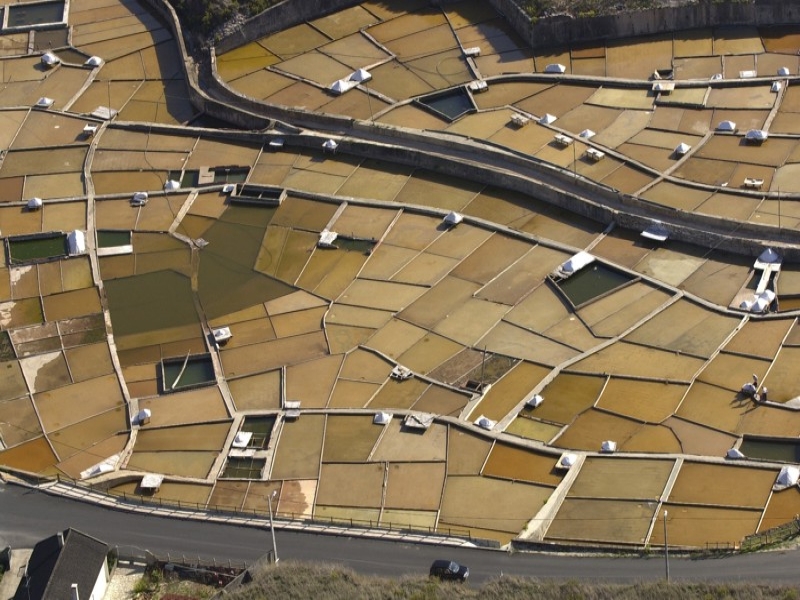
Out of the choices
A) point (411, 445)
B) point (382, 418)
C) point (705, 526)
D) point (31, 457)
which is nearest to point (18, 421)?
point (31, 457)

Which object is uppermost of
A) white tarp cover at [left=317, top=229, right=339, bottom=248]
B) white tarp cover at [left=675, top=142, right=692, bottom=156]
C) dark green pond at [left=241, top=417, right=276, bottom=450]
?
white tarp cover at [left=675, top=142, right=692, bottom=156]

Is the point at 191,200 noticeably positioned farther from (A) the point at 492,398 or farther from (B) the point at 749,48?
(B) the point at 749,48

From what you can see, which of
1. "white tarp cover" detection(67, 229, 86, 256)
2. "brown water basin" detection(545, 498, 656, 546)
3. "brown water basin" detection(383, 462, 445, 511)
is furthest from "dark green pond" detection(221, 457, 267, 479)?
"white tarp cover" detection(67, 229, 86, 256)

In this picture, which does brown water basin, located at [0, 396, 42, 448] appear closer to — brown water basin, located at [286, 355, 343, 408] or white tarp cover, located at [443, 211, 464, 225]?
brown water basin, located at [286, 355, 343, 408]

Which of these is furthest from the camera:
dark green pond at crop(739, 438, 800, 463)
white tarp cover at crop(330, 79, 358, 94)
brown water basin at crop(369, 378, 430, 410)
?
white tarp cover at crop(330, 79, 358, 94)

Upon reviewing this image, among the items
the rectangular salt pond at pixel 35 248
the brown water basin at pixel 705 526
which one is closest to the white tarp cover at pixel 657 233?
the brown water basin at pixel 705 526

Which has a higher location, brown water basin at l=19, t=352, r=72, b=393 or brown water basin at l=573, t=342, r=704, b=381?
brown water basin at l=19, t=352, r=72, b=393
